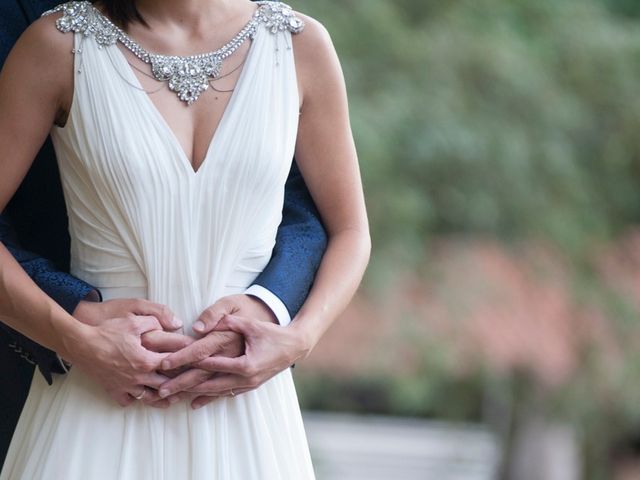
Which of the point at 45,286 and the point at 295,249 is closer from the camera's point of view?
the point at 45,286

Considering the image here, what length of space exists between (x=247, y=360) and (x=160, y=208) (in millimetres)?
291

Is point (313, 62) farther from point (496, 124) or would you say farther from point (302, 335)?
point (496, 124)

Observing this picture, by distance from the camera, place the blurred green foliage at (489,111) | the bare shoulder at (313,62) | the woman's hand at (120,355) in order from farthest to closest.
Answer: the blurred green foliage at (489,111) < the bare shoulder at (313,62) < the woman's hand at (120,355)

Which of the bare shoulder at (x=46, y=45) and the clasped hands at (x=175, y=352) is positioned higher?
the bare shoulder at (x=46, y=45)

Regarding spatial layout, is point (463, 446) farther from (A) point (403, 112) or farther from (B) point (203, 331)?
(B) point (203, 331)

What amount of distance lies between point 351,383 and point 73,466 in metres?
6.70

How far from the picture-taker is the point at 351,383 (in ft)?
29.5

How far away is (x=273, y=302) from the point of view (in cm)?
242

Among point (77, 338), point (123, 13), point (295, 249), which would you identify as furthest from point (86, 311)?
point (123, 13)

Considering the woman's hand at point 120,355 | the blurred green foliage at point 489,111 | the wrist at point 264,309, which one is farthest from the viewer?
the blurred green foliage at point 489,111

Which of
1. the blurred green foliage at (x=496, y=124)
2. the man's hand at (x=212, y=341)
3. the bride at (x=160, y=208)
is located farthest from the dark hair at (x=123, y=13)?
the blurred green foliage at (x=496, y=124)

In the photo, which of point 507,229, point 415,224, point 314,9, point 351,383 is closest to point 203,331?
point 314,9

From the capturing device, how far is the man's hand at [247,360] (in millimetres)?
2311

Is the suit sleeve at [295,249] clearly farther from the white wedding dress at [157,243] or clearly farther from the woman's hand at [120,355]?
the woman's hand at [120,355]
